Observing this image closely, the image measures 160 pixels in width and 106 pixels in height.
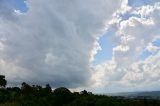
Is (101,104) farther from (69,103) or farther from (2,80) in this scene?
(2,80)

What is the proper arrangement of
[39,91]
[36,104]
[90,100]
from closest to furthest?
[36,104], [90,100], [39,91]

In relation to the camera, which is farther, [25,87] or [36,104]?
[25,87]

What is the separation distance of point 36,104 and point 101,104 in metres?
24.5

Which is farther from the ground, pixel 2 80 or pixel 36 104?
pixel 2 80

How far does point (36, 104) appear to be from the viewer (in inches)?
4840

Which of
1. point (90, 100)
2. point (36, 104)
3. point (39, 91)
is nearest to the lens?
point (36, 104)

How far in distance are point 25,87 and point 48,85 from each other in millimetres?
12714

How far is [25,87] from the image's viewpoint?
16038 cm

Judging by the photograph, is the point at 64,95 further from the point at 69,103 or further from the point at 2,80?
the point at 2,80

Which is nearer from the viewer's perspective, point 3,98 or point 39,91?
point 3,98

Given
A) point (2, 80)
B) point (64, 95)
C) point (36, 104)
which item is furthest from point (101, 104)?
point (2, 80)

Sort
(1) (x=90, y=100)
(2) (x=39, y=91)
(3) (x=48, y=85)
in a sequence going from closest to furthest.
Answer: (1) (x=90, y=100) < (2) (x=39, y=91) < (3) (x=48, y=85)

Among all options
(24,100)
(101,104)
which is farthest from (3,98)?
(101,104)

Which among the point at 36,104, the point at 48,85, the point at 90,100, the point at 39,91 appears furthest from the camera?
the point at 48,85
